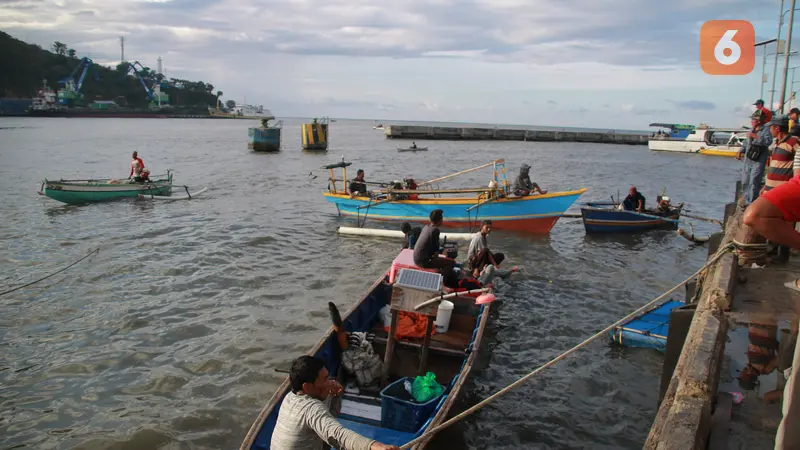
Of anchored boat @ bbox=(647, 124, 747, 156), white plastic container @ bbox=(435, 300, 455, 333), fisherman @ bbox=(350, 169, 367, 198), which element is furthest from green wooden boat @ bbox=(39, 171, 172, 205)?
anchored boat @ bbox=(647, 124, 747, 156)

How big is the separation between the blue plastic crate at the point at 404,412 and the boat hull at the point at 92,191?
22.9m

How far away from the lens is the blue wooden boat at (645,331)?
943 cm

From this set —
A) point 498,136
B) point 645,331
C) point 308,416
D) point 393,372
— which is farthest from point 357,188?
point 498,136

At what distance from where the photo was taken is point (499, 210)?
1906cm

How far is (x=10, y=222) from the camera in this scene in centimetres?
2075

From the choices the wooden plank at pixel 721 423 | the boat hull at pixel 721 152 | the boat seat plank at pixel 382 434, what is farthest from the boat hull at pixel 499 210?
the boat hull at pixel 721 152

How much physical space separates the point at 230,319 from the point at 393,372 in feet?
17.5

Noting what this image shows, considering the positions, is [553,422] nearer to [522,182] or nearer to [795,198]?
[795,198]

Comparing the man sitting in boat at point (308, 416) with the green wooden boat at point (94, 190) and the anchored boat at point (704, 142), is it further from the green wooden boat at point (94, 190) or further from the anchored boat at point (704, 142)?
the anchored boat at point (704, 142)

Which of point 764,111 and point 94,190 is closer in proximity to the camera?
point 764,111

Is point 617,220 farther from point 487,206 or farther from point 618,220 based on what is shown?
point 487,206

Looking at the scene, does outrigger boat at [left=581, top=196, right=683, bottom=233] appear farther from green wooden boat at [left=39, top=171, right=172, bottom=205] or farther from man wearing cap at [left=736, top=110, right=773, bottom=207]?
green wooden boat at [left=39, top=171, right=172, bottom=205]

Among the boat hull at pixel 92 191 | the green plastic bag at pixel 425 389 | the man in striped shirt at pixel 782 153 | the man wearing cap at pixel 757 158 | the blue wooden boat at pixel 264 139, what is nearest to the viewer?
the green plastic bag at pixel 425 389

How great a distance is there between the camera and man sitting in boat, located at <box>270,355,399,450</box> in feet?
12.3
